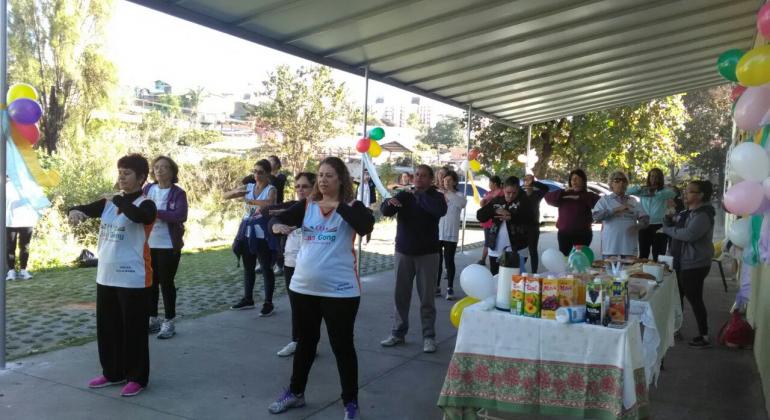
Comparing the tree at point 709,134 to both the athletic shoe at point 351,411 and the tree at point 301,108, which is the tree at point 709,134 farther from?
the athletic shoe at point 351,411

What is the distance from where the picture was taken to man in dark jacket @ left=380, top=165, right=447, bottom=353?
509 centimetres

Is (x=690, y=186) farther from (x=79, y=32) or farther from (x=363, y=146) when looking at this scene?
(x=79, y=32)

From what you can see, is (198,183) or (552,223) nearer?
(198,183)

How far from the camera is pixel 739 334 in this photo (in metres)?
5.58

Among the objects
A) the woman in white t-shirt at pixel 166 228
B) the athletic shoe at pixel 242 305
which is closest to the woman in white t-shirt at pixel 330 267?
the woman in white t-shirt at pixel 166 228

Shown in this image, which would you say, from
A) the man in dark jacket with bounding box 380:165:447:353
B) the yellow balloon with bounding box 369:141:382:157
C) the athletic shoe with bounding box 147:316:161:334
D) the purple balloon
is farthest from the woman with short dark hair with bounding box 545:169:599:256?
the purple balloon

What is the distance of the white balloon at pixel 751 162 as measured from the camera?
11.2ft

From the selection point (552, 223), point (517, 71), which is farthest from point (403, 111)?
point (517, 71)

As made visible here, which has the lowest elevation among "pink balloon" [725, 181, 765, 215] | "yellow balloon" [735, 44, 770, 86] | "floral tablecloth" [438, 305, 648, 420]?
"floral tablecloth" [438, 305, 648, 420]

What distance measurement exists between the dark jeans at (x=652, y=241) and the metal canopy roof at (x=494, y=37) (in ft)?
7.78

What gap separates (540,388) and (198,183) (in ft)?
46.5

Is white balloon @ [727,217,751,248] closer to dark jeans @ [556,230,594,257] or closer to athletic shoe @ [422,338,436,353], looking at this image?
dark jeans @ [556,230,594,257]

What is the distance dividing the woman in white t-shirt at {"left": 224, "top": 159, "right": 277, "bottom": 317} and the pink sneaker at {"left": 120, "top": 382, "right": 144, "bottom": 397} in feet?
7.56

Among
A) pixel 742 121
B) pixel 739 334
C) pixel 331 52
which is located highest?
pixel 331 52
